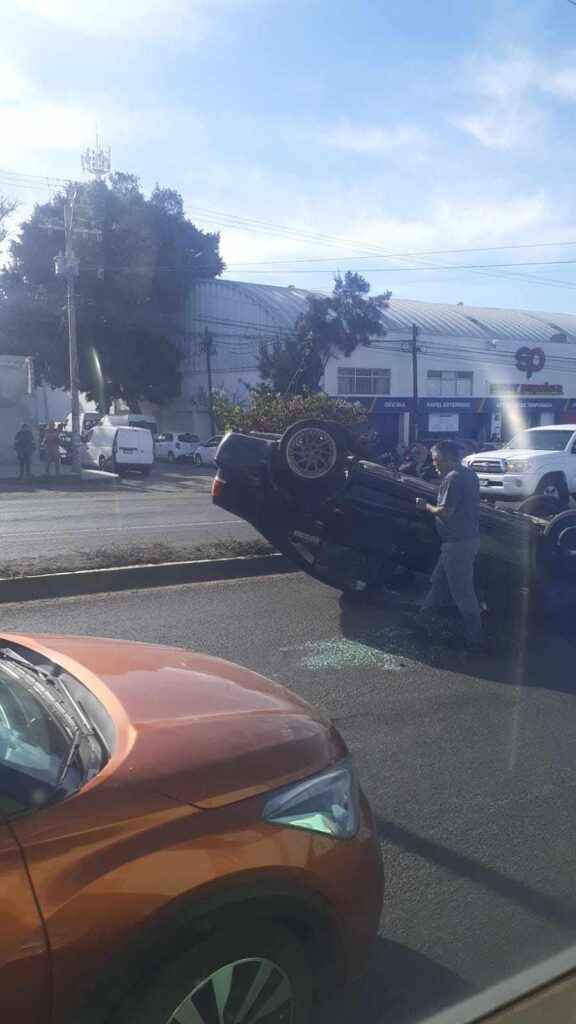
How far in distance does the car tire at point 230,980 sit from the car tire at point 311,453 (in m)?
5.91

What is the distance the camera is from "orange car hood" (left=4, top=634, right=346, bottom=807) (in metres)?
2.56

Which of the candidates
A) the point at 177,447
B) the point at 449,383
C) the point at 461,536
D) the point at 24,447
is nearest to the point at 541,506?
the point at 461,536

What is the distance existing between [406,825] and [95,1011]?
7.89 ft

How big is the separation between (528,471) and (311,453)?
12.1 metres

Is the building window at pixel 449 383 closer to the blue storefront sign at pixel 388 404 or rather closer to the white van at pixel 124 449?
the blue storefront sign at pixel 388 404

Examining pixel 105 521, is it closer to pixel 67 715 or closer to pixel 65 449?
pixel 67 715

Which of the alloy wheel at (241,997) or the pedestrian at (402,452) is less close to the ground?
the pedestrian at (402,452)

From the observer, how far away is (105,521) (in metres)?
16.4

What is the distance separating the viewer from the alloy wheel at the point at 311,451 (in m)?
8.36

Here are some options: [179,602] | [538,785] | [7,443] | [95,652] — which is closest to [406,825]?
[538,785]

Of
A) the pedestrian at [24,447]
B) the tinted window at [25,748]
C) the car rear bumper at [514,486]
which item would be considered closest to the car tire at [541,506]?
the car rear bumper at [514,486]

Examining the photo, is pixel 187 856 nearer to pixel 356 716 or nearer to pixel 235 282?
pixel 356 716

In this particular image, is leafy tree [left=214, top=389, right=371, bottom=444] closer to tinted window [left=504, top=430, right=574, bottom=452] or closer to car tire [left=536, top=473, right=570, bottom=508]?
car tire [left=536, top=473, right=570, bottom=508]

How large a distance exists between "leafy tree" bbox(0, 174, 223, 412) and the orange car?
160ft
